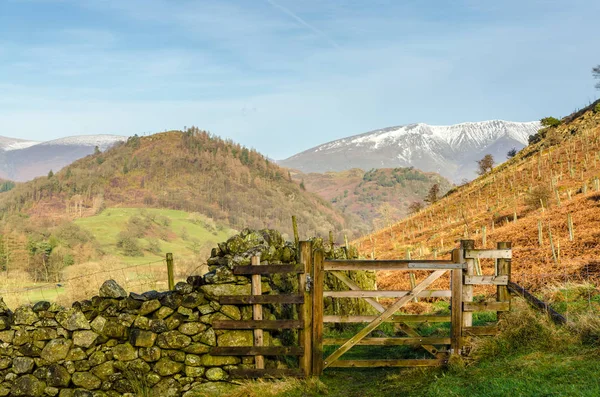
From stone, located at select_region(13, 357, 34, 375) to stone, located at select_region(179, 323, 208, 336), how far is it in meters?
2.66

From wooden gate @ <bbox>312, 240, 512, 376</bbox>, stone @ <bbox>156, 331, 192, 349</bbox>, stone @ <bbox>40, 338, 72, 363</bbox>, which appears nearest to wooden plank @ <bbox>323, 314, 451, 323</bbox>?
wooden gate @ <bbox>312, 240, 512, 376</bbox>

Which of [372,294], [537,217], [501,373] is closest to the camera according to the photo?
[501,373]

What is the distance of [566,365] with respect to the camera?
8.11 meters

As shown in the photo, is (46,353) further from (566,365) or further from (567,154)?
(567,154)

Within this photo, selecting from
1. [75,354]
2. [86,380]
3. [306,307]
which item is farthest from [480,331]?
[75,354]

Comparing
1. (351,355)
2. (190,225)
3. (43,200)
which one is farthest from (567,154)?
(43,200)

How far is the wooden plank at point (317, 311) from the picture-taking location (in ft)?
30.9

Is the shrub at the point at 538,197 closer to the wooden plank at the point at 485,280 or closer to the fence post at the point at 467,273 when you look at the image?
the wooden plank at the point at 485,280

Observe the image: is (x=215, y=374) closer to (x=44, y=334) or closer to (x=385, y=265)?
(x=44, y=334)

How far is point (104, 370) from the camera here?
9453mm

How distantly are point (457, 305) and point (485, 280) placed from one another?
68 centimetres

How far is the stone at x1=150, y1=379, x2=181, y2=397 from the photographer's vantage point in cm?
939

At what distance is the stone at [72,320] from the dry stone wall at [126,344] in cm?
2

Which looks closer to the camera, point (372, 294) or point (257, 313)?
point (372, 294)
